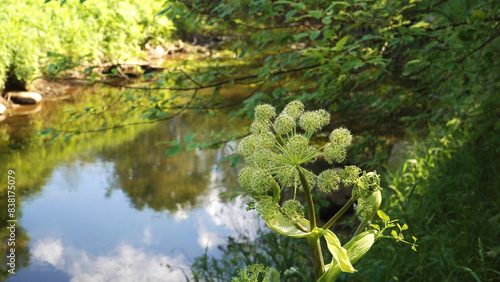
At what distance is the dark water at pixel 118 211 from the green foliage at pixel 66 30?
1.69 m

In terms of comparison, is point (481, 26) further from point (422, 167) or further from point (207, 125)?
point (207, 125)

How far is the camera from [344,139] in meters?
0.67

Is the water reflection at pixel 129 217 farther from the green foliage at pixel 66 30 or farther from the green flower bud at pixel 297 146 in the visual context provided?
the green flower bud at pixel 297 146

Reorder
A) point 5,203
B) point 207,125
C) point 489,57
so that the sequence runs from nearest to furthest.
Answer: point 489,57
point 5,203
point 207,125

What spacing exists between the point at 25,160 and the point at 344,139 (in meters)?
7.83

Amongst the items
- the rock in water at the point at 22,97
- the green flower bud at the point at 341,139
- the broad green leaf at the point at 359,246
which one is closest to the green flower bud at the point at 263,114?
the green flower bud at the point at 341,139

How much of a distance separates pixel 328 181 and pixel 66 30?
12971mm

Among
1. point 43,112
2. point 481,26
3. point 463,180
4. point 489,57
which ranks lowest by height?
point 43,112

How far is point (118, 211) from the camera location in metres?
6.30

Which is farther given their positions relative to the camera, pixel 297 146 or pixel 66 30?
pixel 66 30

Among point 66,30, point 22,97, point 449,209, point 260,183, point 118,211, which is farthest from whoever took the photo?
point 66,30

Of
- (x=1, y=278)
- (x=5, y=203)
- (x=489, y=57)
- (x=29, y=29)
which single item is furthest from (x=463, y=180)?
(x=29, y=29)

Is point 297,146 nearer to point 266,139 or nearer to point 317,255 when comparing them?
point 266,139

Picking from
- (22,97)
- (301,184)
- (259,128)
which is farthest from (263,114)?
(22,97)
